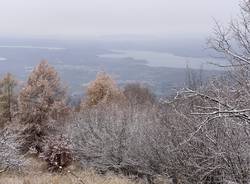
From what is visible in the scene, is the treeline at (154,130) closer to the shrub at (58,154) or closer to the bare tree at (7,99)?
the shrub at (58,154)

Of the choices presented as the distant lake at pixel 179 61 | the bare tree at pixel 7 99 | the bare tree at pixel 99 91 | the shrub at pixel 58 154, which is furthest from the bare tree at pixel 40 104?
the shrub at pixel 58 154

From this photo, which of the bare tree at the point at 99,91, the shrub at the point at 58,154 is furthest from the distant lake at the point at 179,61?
the shrub at the point at 58,154

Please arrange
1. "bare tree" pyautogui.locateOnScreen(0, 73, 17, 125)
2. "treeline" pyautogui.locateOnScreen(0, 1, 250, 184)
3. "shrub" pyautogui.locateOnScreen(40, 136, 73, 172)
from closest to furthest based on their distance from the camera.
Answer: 1. "treeline" pyautogui.locateOnScreen(0, 1, 250, 184)
2. "shrub" pyautogui.locateOnScreen(40, 136, 73, 172)
3. "bare tree" pyautogui.locateOnScreen(0, 73, 17, 125)

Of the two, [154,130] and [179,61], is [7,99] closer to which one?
[179,61]

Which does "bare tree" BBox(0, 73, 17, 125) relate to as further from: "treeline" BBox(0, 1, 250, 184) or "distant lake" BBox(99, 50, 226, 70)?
"distant lake" BBox(99, 50, 226, 70)

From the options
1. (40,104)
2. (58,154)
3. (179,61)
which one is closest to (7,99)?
(40,104)

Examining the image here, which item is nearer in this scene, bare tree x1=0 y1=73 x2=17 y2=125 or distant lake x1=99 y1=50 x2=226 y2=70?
distant lake x1=99 y1=50 x2=226 y2=70

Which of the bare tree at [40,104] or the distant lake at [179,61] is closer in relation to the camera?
the distant lake at [179,61]

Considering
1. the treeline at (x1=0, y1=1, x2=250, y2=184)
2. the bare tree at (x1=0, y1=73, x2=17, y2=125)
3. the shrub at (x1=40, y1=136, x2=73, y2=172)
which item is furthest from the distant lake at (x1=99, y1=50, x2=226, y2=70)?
the bare tree at (x1=0, y1=73, x2=17, y2=125)

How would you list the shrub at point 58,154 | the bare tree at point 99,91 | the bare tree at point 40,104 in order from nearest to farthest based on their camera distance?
1. the shrub at point 58,154
2. the bare tree at point 40,104
3. the bare tree at point 99,91

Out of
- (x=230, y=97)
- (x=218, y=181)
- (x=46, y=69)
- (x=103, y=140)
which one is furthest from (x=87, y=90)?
(x=230, y=97)

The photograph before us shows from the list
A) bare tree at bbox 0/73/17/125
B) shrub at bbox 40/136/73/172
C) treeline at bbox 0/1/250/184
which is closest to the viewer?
treeline at bbox 0/1/250/184

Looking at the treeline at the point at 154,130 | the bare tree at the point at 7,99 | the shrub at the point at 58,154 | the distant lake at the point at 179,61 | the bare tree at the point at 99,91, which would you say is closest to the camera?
the treeline at the point at 154,130

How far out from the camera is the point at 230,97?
597 cm
